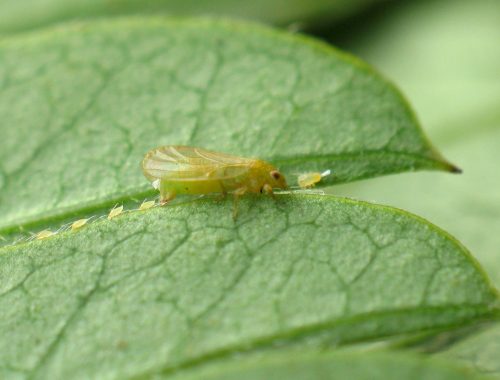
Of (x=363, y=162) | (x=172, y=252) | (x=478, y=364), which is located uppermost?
(x=363, y=162)

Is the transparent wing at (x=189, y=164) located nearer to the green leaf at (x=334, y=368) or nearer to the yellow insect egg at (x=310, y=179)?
the yellow insect egg at (x=310, y=179)

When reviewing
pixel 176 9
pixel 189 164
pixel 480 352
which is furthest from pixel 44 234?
pixel 176 9

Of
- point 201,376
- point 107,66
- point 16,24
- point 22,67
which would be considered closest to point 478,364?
point 201,376

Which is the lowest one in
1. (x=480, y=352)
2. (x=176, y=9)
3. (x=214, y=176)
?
(x=480, y=352)

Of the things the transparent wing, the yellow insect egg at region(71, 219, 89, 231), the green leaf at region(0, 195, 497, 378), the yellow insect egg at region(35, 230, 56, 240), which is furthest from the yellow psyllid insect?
the yellow insect egg at region(35, 230, 56, 240)

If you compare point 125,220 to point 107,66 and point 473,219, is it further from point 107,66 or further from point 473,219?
point 473,219

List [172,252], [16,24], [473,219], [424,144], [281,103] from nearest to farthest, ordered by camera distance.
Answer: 1. [172,252]
2. [424,144]
3. [281,103]
4. [473,219]
5. [16,24]

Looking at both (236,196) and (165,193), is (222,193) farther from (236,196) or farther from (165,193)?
(165,193)
